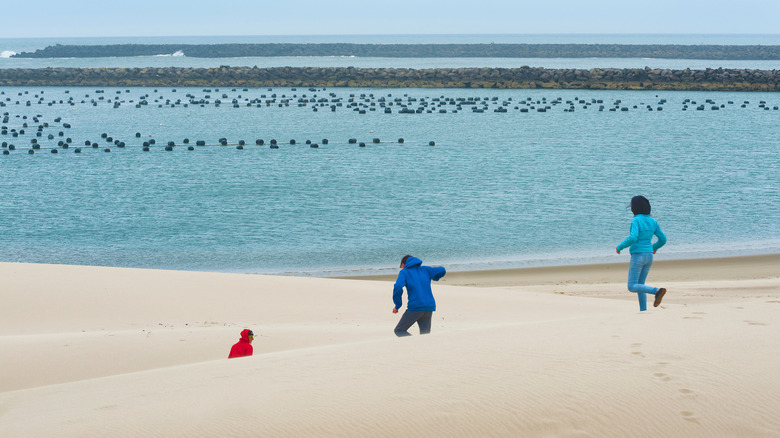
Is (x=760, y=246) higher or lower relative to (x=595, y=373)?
lower

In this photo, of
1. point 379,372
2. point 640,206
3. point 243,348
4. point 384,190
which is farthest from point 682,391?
point 384,190

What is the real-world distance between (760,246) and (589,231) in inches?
219

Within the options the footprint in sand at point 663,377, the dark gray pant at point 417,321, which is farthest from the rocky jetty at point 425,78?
the footprint in sand at point 663,377

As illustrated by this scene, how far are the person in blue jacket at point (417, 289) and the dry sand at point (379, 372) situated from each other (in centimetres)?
41

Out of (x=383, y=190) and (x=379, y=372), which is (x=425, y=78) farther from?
(x=379, y=372)

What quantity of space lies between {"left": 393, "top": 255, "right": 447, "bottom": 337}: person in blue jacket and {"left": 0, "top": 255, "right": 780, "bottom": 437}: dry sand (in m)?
0.41

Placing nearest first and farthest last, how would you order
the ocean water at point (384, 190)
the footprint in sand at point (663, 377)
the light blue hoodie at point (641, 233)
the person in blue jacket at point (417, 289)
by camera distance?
the footprint in sand at point (663, 377) → the person in blue jacket at point (417, 289) → the light blue hoodie at point (641, 233) → the ocean water at point (384, 190)

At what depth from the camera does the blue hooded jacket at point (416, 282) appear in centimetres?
1063

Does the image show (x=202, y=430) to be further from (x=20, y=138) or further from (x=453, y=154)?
(x=20, y=138)

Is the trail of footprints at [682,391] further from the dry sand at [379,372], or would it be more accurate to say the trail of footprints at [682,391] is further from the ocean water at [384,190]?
the ocean water at [384,190]

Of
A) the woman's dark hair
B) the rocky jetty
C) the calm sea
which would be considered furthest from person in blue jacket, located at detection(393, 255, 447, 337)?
the rocky jetty

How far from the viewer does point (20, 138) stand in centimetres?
6378

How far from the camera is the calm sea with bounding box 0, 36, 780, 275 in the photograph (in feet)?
87.0

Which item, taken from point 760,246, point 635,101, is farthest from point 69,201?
point 635,101
